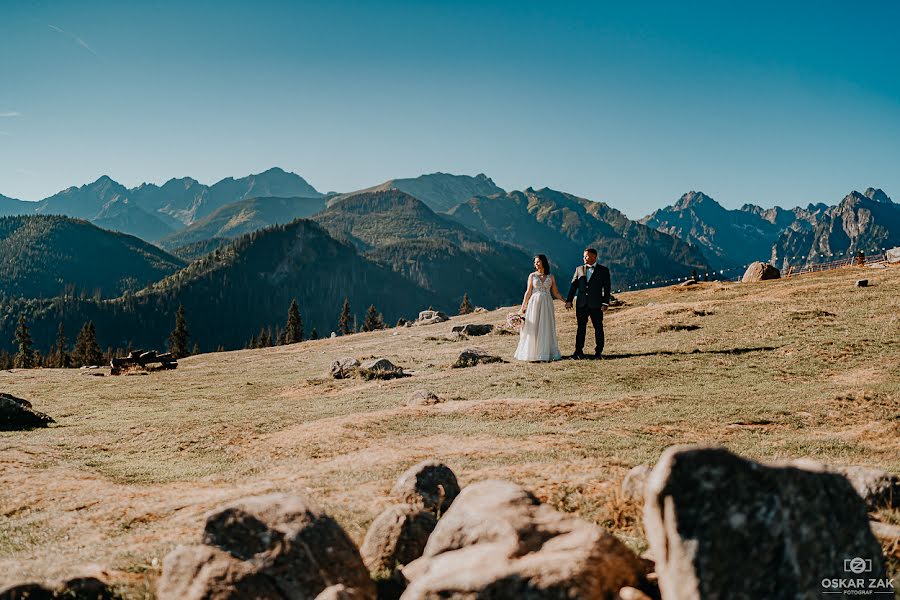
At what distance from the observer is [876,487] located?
332 inches

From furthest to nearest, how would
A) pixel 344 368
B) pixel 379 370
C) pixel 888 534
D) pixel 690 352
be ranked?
pixel 344 368 → pixel 379 370 → pixel 690 352 → pixel 888 534

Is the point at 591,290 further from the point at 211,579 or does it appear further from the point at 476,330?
the point at 211,579

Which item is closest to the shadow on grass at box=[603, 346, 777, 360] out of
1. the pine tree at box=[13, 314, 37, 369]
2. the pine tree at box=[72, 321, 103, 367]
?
the pine tree at box=[72, 321, 103, 367]

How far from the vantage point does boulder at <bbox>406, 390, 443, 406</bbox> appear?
760 inches

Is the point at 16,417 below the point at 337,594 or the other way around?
below

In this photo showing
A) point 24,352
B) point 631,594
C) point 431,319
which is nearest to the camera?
point 631,594

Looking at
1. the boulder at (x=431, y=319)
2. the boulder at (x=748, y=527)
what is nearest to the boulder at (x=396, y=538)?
the boulder at (x=748, y=527)

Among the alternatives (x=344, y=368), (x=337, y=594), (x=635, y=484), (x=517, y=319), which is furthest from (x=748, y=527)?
(x=344, y=368)

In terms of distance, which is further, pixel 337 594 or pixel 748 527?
pixel 337 594

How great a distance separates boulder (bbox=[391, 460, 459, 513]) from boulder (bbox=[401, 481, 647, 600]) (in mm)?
2237

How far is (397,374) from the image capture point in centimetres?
2672

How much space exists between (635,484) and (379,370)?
64.8ft

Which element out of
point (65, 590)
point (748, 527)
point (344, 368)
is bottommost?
point (344, 368)

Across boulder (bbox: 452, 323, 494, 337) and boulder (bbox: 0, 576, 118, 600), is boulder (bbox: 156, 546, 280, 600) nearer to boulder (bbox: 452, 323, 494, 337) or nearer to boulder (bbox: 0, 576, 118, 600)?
boulder (bbox: 0, 576, 118, 600)
